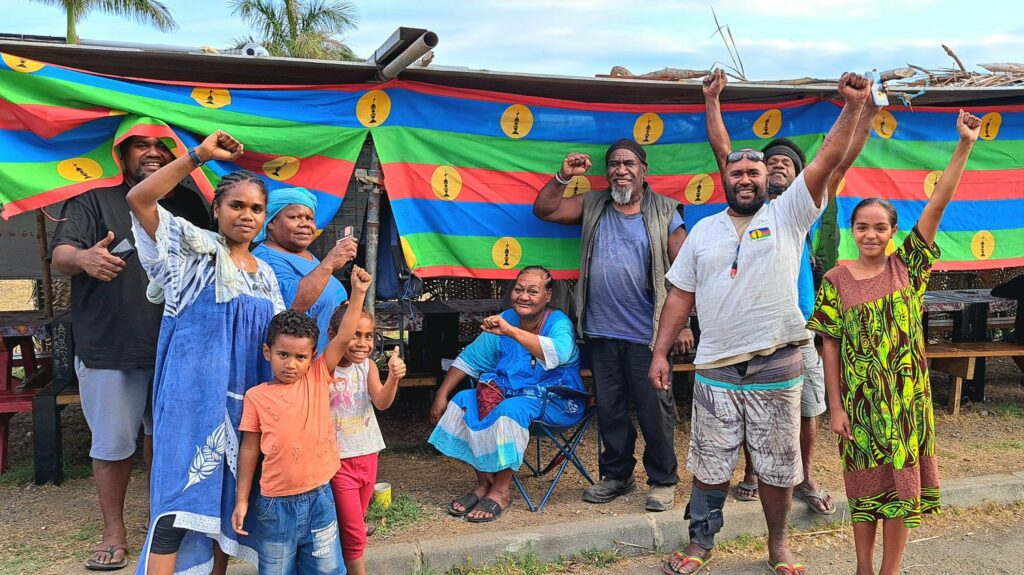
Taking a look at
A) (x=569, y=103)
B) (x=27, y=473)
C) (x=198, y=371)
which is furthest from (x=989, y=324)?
(x=27, y=473)

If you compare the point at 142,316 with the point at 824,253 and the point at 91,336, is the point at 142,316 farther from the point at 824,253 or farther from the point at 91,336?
the point at 824,253

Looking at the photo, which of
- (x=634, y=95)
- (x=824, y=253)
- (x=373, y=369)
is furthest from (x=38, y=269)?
(x=824, y=253)

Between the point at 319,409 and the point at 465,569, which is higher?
the point at 319,409

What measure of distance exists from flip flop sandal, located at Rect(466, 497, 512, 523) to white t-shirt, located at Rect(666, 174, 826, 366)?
143 cm

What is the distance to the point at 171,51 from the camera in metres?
3.53

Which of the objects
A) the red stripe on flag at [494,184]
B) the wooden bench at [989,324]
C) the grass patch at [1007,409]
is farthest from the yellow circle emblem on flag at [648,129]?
the wooden bench at [989,324]

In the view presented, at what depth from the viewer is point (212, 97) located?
378 cm

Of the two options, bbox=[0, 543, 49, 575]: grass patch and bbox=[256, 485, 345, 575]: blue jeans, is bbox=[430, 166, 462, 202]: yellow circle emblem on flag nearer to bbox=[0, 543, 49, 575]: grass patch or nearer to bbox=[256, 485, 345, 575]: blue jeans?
bbox=[256, 485, 345, 575]: blue jeans

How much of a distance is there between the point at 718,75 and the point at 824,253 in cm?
151

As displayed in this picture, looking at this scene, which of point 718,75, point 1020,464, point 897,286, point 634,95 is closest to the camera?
point 897,286

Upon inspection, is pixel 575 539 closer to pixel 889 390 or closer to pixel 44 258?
pixel 889 390

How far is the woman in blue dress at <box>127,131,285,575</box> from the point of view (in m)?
2.69

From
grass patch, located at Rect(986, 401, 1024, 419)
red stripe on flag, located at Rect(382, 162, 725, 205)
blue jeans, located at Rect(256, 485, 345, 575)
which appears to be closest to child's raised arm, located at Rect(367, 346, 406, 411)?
blue jeans, located at Rect(256, 485, 345, 575)

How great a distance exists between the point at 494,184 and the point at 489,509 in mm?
1838
